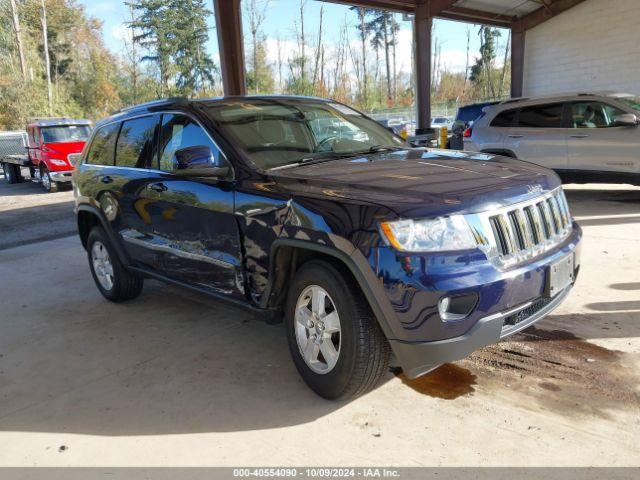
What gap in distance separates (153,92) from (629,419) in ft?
191

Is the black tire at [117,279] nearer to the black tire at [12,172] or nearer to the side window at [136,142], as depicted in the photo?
the side window at [136,142]

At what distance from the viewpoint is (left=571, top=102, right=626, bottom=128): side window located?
865 cm

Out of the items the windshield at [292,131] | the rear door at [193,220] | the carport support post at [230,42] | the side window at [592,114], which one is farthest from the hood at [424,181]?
the carport support post at [230,42]

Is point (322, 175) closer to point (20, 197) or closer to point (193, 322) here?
point (193, 322)

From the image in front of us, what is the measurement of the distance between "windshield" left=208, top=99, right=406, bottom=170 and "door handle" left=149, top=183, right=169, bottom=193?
68cm

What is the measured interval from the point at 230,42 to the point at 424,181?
35.5 ft

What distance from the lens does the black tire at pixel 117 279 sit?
200 inches

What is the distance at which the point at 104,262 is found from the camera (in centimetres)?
534

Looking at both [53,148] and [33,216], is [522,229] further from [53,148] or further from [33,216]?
[53,148]

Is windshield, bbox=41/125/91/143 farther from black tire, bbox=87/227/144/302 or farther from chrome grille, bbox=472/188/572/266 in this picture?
chrome grille, bbox=472/188/572/266

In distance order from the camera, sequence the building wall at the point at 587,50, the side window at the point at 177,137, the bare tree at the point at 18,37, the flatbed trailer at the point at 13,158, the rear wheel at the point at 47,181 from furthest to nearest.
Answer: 1. the bare tree at the point at 18,37
2. the flatbed trailer at the point at 13,158
3. the building wall at the point at 587,50
4. the rear wheel at the point at 47,181
5. the side window at the point at 177,137

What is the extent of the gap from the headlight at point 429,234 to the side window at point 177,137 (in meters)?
1.53

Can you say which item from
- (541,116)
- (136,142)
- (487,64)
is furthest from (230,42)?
(487,64)

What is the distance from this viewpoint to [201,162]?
3.54 metres
